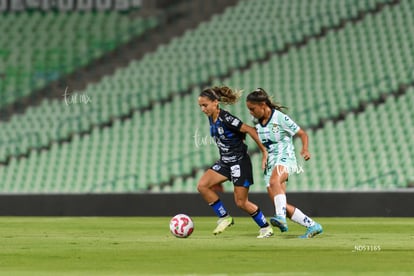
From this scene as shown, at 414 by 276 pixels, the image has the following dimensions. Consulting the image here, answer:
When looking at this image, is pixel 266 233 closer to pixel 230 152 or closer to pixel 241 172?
pixel 241 172

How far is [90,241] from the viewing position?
12.9 metres

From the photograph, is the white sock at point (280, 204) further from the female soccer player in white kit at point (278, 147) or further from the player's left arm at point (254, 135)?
the player's left arm at point (254, 135)

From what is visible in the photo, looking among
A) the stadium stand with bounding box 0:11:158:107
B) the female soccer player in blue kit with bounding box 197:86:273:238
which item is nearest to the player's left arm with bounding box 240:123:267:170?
the female soccer player in blue kit with bounding box 197:86:273:238

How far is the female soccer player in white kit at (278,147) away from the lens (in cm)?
1267

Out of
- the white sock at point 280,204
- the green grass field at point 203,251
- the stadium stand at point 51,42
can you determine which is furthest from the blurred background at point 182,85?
the white sock at point 280,204

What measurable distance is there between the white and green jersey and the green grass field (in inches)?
37.2

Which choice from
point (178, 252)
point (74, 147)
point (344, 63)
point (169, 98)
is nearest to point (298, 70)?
point (344, 63)

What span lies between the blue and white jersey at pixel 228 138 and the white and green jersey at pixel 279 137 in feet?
1.39

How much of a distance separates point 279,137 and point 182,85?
14.4m

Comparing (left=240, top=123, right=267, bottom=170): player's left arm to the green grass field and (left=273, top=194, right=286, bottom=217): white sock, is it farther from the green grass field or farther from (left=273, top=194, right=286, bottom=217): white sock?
the green grass field

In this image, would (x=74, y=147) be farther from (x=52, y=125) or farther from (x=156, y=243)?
(x=156, y=243)

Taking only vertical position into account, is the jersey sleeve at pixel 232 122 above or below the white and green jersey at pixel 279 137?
above

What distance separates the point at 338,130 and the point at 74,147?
21.0 ft

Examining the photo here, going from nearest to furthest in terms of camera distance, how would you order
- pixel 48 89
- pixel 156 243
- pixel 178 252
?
pixel 178 252
pixel 156 243
pixel 48 89
